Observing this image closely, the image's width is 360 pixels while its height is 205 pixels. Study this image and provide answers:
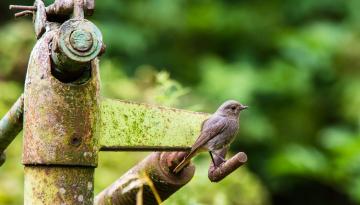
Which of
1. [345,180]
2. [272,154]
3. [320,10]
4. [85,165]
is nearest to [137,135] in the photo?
[85,165]

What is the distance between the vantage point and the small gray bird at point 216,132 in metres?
2.20

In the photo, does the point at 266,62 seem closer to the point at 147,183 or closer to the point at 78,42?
the point at 147,183

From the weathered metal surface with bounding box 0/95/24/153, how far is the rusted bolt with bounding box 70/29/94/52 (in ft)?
0.98

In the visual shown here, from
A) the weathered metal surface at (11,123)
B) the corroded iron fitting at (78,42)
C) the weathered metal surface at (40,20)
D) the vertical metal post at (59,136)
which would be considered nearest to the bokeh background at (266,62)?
the weathered metal surface at (11,123)

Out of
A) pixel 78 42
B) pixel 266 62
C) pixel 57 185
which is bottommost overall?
pixel 57 185

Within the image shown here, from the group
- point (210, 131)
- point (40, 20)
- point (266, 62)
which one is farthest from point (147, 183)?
point (266, 62)

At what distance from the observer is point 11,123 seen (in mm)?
2266

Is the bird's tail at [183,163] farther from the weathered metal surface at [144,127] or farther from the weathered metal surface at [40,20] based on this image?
the weathered metal surface at [40,20]

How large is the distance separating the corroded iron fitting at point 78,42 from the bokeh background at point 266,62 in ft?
18.4

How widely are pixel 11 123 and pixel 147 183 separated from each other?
13.4 inches

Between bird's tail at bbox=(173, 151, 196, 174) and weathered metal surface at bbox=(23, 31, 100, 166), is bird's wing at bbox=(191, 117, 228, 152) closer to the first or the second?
bird's tail at bbox=(173, 151, 196, 174)

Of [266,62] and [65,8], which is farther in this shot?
[266,62]

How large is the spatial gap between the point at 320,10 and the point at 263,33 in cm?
60

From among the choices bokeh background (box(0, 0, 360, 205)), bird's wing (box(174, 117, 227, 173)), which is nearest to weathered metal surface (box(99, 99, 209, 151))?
bird's wing (box(174, 117, 227, 173))
